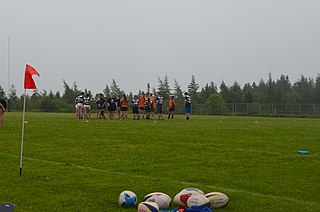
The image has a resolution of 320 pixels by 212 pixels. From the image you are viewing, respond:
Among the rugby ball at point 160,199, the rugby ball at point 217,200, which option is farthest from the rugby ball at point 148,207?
the rugby ball at point 217,200

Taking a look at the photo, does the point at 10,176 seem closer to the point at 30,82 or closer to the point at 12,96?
the point at 30,82

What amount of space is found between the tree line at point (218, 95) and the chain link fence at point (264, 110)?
1685cm

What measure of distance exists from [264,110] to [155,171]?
67.1 metres

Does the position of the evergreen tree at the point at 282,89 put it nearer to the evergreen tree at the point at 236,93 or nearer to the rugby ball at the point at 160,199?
the evergreen tree at the point at 236,93

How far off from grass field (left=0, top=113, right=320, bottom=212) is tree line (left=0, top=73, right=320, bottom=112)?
78588 millimetres

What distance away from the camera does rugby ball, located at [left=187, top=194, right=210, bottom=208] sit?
7.10 metres

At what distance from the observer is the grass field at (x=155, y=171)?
794cm

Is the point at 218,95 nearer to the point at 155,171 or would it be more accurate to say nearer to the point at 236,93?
the point at 236,93

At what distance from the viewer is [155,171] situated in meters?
10.7

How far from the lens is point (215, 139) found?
17516 millimetres

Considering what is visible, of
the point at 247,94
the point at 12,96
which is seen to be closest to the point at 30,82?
the point at 247,94

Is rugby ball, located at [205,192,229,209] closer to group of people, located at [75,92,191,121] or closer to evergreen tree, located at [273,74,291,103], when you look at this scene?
group of people, located at [75,92,191,121]

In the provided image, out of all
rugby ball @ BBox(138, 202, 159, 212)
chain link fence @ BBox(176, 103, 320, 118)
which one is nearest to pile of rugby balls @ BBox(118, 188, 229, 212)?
rugby ball @ BBox(138, 202, 159, 212)

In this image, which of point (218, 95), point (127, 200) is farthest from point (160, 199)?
point (218, 95)
